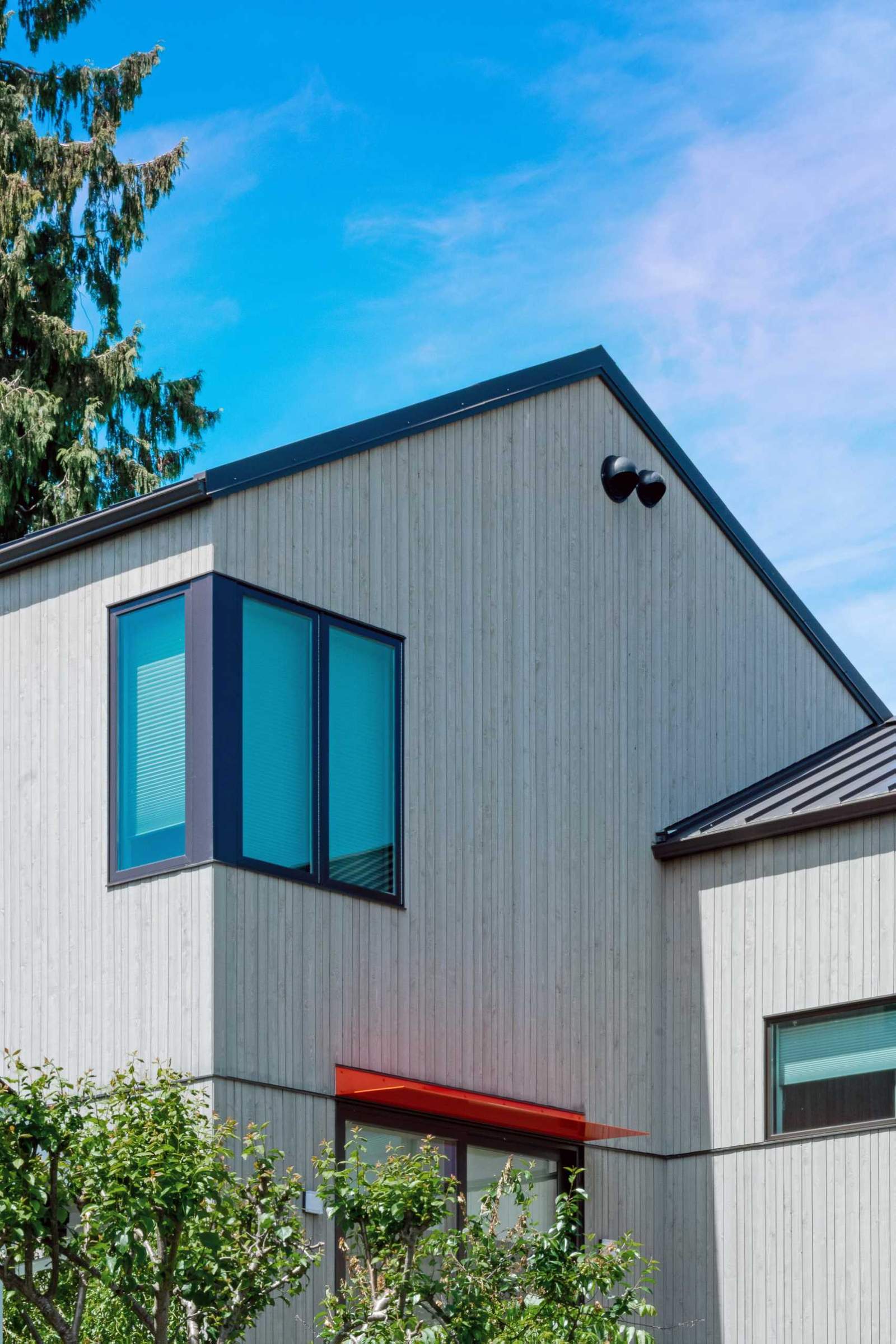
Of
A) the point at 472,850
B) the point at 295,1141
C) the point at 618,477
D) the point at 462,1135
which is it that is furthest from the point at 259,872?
the point at 618,477

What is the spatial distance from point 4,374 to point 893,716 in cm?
1286

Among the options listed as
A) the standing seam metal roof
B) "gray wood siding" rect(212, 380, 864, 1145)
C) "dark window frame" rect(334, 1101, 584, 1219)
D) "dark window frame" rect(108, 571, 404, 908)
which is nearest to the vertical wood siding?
the standing seam metal roof

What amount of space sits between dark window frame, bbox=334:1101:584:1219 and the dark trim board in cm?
367

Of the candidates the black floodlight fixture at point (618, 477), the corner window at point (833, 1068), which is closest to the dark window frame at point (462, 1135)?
the corner window at point (833, 1068)

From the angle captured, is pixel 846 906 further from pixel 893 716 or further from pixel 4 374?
pixel 4 374

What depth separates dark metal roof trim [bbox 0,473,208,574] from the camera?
35.4 feet

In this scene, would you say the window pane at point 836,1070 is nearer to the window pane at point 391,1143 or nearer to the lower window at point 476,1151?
the lower window at point 476,1151

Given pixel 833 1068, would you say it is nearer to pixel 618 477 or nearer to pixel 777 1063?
pixel 777 1063

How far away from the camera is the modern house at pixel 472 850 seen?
35.2 feet

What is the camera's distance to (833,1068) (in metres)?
12.4

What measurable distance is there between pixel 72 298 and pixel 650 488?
40.5 ft

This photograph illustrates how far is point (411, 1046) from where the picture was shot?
1141cm

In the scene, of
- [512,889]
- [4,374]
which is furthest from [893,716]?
[4,374]

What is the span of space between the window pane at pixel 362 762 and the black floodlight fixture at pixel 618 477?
10.1 ft
